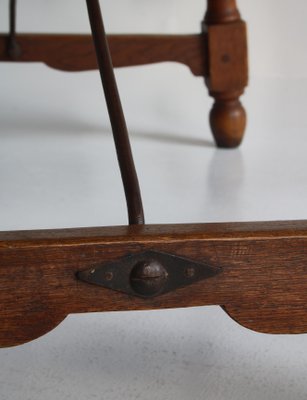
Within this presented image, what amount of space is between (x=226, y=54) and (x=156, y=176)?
0.25 metres

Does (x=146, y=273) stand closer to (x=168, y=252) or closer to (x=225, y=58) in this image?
(x=168, y=252)

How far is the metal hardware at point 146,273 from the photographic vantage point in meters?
0.69

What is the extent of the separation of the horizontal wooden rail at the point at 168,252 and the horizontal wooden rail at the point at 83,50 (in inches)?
39.7

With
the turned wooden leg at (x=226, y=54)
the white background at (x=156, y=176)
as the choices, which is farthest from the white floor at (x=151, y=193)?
the turned wooden leg at (x=226, y=54)

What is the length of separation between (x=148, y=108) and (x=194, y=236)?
1520 mm

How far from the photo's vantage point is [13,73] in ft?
8.57

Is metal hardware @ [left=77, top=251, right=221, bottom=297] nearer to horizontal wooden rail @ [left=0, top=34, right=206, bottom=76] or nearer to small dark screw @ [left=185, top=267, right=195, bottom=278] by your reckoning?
small dark screw @ [left=185, top=267, right=195, bottom=278]

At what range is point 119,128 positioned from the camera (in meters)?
0.83

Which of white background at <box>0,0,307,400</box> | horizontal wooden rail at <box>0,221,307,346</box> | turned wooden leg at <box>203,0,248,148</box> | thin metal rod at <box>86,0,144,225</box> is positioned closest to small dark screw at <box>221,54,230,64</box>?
turned wooden leg at <box>203,0,248,148</box>

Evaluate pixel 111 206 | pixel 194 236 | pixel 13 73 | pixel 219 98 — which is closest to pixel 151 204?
pixel 111 206

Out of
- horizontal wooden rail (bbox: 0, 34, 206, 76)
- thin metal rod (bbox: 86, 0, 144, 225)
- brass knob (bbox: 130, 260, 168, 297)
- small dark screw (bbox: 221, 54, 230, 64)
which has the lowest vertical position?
brass knob (bbox: 130, 260, 168, 297)

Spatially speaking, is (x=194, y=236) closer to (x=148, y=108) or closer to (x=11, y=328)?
(x=11, y=328)

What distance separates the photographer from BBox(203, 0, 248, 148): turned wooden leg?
1649 mm

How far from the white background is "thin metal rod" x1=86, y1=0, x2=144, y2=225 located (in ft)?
0.57
